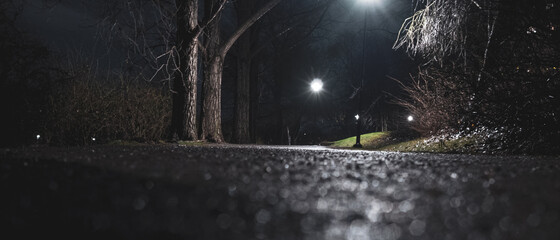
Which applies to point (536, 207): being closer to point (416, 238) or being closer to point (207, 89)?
point (416, 238)

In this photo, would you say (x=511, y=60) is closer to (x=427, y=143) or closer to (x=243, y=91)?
(x=427, y=143)

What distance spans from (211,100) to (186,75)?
1753 millimetres

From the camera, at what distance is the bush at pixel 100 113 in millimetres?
8664

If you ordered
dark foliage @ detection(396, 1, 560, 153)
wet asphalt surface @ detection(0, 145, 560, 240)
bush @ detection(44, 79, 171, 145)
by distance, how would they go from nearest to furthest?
wet asphalt surface @ detection(0, 145, 560, 240) → dark foliage @ detection(396, 1, 560, 153) → bush @ detection(44, 79, 171, 145)

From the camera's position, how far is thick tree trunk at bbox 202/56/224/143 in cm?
1127

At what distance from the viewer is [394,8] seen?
26.1 metres

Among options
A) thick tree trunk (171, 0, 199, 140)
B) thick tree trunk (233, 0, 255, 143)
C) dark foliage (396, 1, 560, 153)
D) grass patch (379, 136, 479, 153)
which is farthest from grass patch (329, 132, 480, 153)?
thick tree trunk (171, 0, 199, 140)

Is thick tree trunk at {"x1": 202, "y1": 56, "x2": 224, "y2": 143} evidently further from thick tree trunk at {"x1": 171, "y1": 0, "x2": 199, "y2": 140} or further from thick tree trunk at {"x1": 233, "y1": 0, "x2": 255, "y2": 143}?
thick tree trunk at {"x1": 233, "y1": 0, "x2": 255, "y2": 143}

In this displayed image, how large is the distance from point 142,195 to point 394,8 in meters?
27.6

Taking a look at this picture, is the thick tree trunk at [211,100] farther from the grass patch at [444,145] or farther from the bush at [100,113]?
the grass patch at [444,145]

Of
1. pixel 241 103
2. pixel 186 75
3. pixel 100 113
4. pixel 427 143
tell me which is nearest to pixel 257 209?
pixel 186 75

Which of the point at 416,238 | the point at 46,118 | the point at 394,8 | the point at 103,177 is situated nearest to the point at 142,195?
the point at 103,177

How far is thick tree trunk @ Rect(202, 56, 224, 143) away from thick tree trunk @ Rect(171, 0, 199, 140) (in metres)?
1.26

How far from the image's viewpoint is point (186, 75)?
978cm
